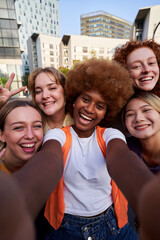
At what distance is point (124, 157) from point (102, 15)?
8157cm

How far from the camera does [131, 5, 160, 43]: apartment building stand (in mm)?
24156

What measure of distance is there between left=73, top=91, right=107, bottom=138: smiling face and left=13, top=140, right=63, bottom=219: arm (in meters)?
0.44

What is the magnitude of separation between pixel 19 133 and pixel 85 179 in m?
0.87

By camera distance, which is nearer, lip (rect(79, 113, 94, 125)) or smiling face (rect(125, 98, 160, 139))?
lip (rect(79, 113, 94, 125))

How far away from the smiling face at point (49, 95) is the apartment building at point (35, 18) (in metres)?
63.1

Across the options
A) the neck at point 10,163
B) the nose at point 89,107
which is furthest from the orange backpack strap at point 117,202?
the neck at point 10,163

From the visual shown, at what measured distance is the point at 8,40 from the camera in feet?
79.3

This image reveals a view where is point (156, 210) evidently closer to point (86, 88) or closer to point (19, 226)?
point (19, 226)

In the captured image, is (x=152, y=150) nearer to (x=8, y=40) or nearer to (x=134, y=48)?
(x=134, y=48)

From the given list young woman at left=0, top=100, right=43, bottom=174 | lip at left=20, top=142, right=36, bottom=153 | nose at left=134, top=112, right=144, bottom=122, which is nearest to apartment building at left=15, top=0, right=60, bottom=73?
young woman at left=0, top=100, right=43, bottom=174

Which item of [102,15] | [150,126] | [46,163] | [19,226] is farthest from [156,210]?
[102,15]

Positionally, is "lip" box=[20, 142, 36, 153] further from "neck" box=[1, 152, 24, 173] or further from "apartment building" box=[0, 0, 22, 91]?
"apartment building" box=[0, 0, 22, 91]

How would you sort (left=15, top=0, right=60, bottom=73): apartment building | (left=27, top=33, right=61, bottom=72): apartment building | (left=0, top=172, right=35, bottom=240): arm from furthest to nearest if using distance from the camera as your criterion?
(left=15, top=0, right=60, bottom=73): apartment building
(left=27, top=33, right=61, bottom=72): apartment building
(left=0, top=172, right=35, bottom=240): arm

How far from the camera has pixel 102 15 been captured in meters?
63.0
